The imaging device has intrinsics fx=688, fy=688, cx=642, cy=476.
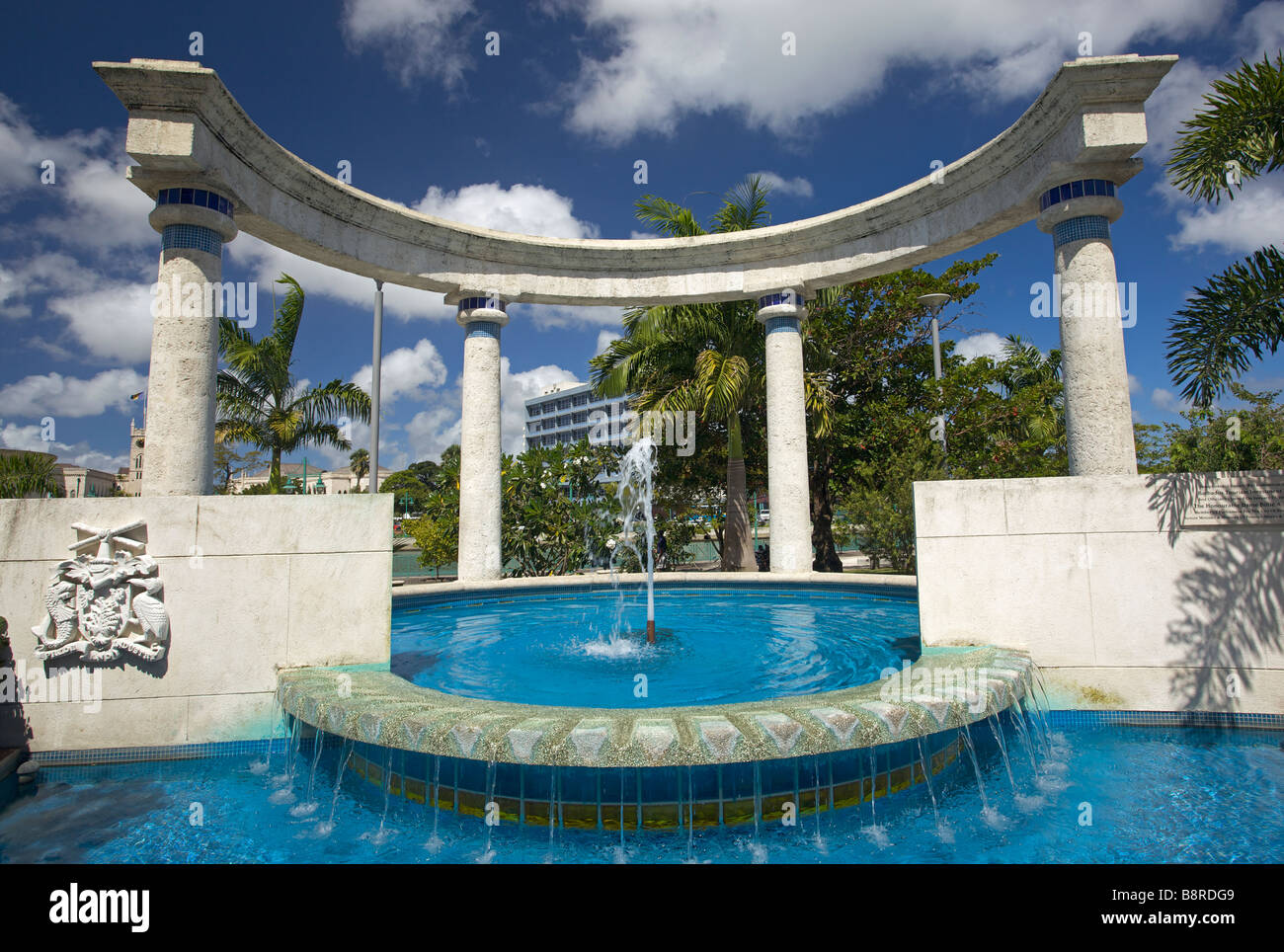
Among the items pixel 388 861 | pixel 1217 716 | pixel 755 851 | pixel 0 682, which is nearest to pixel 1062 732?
pixel 1217 716

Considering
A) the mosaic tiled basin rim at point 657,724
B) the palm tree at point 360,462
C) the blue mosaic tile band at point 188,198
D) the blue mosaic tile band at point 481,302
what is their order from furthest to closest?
the palm tree at point 360,462 < the blue mosaic tile band at point 481,302 < the blue mosaic tile band at point 188,198 < the mosaic tiled basin rim at point 657,724

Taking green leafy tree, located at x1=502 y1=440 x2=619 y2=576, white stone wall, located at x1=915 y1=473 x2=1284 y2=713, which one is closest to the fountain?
green leafy tree, located at x1=502 y1=440 x2=619 y2=576

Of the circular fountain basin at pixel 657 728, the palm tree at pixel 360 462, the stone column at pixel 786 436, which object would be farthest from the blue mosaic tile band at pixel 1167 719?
the palm tree at pixel 360 462

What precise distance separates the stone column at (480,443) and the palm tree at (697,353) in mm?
4521

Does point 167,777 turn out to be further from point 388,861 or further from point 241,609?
point 388,861

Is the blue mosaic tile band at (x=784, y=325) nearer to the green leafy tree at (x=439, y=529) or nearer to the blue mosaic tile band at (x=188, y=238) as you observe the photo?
the green leafy tree at (x=439, y=529)

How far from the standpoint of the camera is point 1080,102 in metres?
8.12

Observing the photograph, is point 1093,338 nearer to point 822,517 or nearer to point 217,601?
point 217,601

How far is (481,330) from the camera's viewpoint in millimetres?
13719

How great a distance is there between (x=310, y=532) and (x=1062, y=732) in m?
7.01

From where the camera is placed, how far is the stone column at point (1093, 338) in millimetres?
8359

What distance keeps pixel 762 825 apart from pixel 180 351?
8270mm

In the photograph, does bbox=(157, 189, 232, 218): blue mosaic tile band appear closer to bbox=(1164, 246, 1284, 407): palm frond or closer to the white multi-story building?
bbox=(1164, 246, 1284, 407): palm frond

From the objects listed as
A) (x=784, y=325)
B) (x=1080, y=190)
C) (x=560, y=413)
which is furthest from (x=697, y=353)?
(x=560, y=413)
